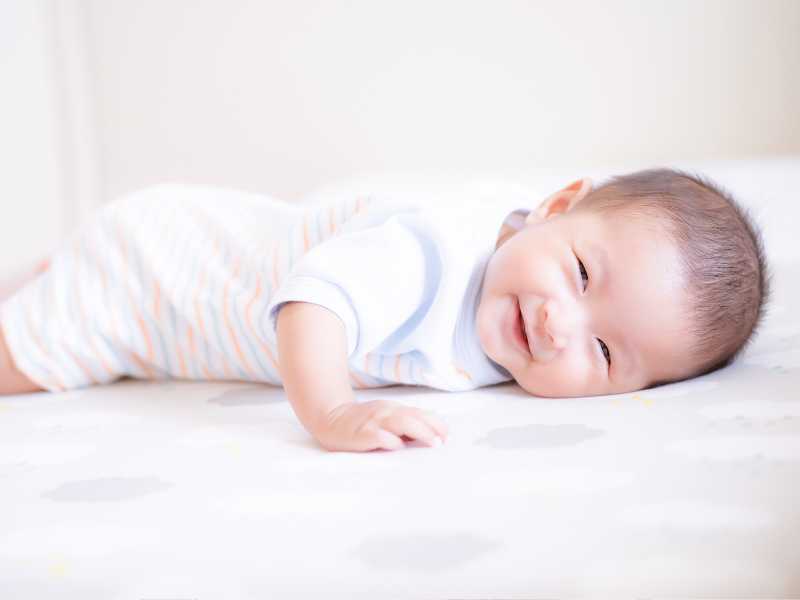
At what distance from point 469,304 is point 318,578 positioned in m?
0.54

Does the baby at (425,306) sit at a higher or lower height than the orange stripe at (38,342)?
higher

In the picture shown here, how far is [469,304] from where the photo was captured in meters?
1.03

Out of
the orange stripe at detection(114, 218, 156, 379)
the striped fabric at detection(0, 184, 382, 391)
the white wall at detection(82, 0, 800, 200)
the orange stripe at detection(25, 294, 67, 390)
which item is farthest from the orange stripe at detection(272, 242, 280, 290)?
the white wall at detection(82, 0, 800, 200)

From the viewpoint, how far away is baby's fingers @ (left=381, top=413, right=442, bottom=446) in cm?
76

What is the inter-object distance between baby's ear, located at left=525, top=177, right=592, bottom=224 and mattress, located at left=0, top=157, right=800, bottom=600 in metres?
0.28

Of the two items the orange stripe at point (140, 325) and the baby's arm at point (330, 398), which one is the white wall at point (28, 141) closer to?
the orange stripe at point (140, 325)

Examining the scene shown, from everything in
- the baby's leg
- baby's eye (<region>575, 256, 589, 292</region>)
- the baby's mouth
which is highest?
baby's eye (<region>575, 256, 589, 292</region>)

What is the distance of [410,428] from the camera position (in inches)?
29.9

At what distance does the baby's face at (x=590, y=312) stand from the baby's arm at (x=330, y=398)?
207 mm

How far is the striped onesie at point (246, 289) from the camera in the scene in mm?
962

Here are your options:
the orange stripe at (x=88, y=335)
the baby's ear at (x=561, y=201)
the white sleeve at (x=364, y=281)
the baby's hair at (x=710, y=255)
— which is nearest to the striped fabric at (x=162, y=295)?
the orange stripe at (x=88, y=335)

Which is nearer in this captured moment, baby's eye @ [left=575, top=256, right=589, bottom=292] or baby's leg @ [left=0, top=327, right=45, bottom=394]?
baby's eye @ [left=575, top=256, right=589, bottom=292]

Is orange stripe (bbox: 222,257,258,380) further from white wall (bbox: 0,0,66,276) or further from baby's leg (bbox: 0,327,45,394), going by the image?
white wall (bbox: 0,0,66,276)

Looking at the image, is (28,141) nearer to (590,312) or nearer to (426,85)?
(426,85)
